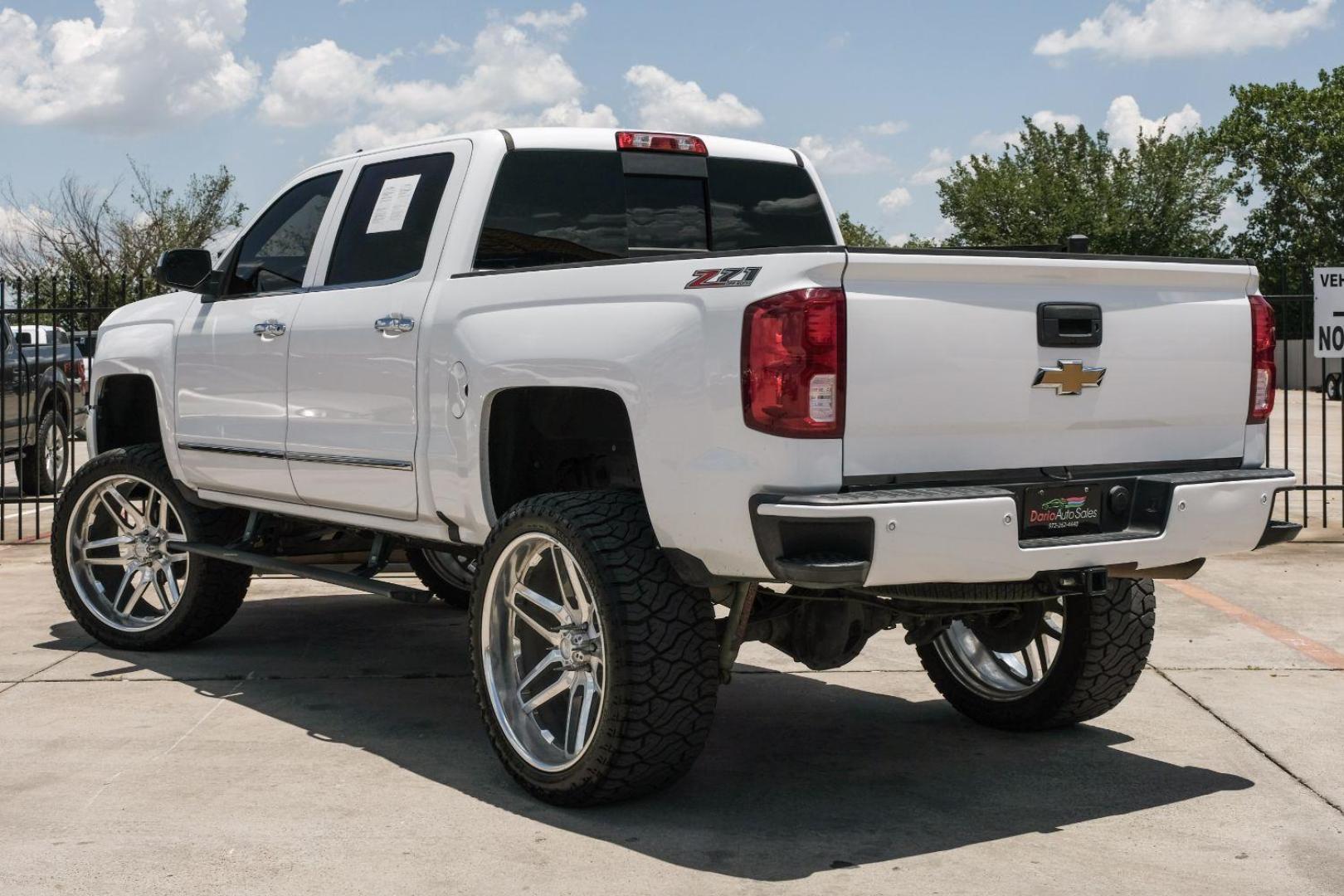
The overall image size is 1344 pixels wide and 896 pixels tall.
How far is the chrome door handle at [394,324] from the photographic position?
543 centimetres

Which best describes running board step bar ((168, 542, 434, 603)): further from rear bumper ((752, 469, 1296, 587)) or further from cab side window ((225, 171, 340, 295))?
rear bumper ((752, 469, 1296, 587))

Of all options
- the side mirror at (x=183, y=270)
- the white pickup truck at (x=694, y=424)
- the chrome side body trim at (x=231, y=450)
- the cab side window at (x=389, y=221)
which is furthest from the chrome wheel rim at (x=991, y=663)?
the side mirror at (x=183, y=270)

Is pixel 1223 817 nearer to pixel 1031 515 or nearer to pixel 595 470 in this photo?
pixel 1031 515

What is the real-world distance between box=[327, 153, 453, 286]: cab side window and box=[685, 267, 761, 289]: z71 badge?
5.21 ft

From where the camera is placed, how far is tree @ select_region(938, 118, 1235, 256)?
5344cm

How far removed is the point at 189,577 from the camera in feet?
23.3

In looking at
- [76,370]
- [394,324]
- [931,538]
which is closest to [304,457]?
[394,324]

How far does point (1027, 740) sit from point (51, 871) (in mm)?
3305

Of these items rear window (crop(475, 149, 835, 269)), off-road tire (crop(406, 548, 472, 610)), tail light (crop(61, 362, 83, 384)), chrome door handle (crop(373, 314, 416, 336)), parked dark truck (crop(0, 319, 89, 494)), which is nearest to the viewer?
chrome door handle (crop(373, 314, 416, 336))

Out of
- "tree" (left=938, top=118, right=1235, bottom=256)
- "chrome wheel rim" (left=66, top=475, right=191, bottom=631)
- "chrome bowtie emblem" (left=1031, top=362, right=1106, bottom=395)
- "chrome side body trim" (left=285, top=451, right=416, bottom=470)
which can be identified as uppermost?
"tree" (left=938, top=118, right=1235, bottom=256)

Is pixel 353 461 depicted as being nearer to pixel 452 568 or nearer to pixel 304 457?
pixel 304 457

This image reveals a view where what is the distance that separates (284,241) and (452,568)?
2.28 m

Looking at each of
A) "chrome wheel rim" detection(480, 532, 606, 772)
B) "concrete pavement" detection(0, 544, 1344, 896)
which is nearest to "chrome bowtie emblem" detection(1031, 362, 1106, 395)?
"concrete pavement" detection(0, 544, 1344, 896)

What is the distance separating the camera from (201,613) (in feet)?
23.5
